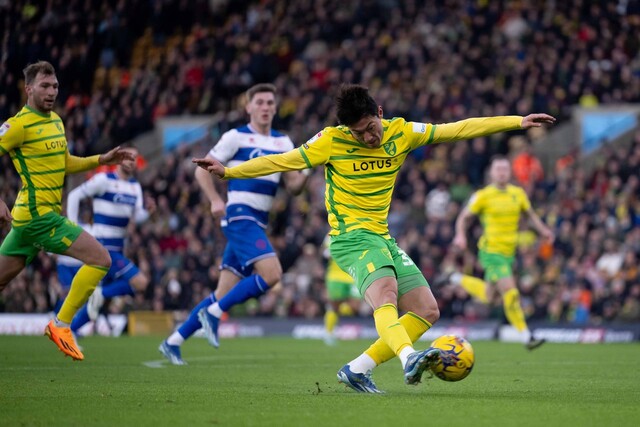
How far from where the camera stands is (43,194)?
1110 cm

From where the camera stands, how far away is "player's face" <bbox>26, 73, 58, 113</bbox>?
10.9 metres

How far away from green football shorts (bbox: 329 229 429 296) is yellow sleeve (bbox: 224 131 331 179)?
672 mm

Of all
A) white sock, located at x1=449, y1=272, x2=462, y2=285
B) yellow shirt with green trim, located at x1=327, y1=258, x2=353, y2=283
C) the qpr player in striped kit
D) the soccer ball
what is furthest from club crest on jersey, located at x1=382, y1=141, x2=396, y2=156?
yellow shirt with green trim, located at x1=327, y1=258, x2=353, y2=283

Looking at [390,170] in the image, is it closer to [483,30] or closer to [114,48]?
[114,48]

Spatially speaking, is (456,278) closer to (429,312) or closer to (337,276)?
(337,276)

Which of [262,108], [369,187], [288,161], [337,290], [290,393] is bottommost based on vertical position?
[337,290]

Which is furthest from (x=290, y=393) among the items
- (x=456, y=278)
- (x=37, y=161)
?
(x=456, y=278)

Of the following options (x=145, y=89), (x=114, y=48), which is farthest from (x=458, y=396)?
(x=145, y=89)

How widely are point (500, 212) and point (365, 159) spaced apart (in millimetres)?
8929

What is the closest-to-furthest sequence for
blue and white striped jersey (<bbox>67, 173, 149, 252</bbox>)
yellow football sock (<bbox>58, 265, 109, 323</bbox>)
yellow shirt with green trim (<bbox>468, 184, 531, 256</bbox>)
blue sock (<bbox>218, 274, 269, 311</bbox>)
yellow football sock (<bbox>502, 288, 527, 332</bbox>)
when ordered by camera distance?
yellow football sock (<bbox>58, 265, 109, 323</bbox>) → blue sock (<bbox>218, 274, 269, 311</bbox>) → blue and white striped jersey (<bbox>67, 173, 149, 252</bbox>) → yellow football sock (<bbox>502, 288, 527, 332</bbox>) → yellow shirt with green trim (<bbox>468, 184, 531, 256</bbox>)

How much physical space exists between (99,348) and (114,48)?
27.2 ft

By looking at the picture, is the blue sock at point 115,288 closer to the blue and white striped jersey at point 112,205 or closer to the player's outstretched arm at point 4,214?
the blue and white striped jersey at point 112,205

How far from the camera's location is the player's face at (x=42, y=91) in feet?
35.8

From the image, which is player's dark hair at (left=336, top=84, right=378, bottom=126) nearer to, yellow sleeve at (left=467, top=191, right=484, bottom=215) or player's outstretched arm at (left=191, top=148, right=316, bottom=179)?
player's outstretched arm at (left=191, top=148, right=316, bottom=179)
